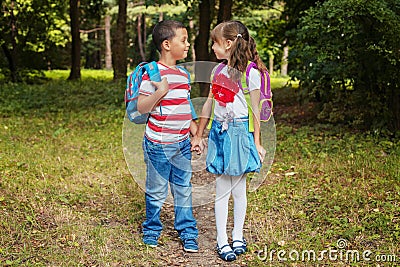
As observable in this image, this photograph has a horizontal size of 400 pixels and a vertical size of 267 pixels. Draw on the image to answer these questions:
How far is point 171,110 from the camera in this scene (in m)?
4.68

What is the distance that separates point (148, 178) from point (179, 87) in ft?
2.79

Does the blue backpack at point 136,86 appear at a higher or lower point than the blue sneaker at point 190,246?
higher

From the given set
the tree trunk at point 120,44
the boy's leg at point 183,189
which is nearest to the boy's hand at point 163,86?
the boy's leg at point 183,189

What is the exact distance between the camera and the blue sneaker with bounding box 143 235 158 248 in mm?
4959

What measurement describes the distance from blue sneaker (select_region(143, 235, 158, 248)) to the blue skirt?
863mm

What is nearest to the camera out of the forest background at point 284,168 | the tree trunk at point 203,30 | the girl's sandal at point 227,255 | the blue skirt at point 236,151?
the blue skirt at point 236,151

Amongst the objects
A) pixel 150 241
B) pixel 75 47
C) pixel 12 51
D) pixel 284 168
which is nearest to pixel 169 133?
pixel 150 241

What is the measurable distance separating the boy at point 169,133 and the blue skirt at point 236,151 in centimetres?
32

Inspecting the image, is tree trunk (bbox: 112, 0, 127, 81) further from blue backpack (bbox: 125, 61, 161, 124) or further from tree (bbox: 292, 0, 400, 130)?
blue backpack (bbox: 125, 61, 161, 124)

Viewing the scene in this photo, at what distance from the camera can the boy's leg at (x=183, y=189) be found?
4832mm

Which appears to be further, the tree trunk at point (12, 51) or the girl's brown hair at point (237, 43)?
the tree trunk at point (12, 51)

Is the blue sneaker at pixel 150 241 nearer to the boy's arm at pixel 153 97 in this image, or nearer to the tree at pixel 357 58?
the boy's arm at pixel 153 97

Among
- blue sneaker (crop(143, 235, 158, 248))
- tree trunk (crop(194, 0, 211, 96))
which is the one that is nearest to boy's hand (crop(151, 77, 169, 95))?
blue sneaker (crop(143, 235, 158, 248))

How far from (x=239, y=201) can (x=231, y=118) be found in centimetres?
74
